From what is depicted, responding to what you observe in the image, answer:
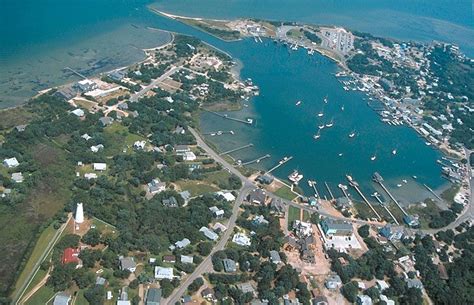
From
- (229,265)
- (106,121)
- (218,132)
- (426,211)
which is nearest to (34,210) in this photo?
(106,121)

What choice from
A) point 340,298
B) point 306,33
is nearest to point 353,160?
point 340,298

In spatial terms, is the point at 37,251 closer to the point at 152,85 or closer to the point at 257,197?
the point at 257,197

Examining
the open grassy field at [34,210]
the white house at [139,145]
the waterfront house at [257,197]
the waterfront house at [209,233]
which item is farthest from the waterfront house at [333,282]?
the white house at [139,145]

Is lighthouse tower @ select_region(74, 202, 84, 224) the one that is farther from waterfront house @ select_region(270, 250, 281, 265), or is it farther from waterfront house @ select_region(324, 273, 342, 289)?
waterfront house @ select_region(324, 273, 342, 289)

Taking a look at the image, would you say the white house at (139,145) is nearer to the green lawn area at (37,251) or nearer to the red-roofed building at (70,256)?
the green lawn area at (37,251)

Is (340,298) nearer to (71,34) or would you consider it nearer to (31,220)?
(31,220)
